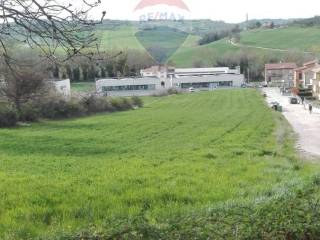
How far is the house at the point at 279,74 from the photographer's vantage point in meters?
142

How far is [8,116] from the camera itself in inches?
1869

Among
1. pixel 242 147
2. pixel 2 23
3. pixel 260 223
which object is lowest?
pixel 242 147

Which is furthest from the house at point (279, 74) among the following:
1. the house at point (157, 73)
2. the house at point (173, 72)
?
the house at point (157, 73)

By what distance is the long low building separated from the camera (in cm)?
11466

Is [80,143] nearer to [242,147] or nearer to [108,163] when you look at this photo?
[242,147]

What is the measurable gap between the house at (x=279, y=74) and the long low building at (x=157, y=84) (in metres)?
11.1

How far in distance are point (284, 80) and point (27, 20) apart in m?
136

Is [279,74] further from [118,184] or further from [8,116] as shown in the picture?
[118,184]

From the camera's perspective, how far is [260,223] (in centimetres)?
596

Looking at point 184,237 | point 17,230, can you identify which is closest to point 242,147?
point 17,230

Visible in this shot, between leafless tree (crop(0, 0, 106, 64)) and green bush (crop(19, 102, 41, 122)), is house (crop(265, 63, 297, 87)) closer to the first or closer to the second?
green bush (crop(19, 102, 41, 122))

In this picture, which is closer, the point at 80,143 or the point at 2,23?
the point at 2,23

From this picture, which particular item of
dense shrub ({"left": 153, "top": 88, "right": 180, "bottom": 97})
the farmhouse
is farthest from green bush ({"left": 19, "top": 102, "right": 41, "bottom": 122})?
dense shrub ({"left": 153, "top": 88, "right": 180, "bottom": 97})

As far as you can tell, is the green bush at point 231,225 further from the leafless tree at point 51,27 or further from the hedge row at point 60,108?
the hedge row at point 60,108
